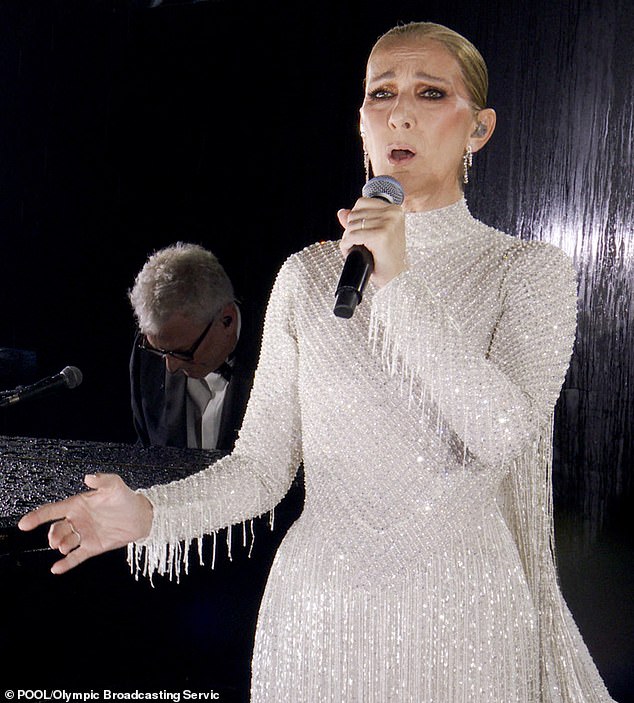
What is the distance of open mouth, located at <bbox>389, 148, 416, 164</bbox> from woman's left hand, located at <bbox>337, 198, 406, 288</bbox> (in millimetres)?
178

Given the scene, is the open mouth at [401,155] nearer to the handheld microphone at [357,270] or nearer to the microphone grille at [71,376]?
the handheld microphone at [357,270]

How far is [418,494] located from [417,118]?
0.48m

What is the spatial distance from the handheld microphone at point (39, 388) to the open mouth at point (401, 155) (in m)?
0.97

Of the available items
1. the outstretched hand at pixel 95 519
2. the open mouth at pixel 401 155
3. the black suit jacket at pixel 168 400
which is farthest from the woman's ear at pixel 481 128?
the black suit jacket at pixel 168 400

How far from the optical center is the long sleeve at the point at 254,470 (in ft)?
2.99

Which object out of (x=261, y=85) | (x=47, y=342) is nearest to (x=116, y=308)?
(x=47, y=342)

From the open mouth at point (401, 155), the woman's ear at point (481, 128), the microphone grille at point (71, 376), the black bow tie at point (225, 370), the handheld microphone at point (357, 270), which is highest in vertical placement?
the woman's ear at point (481, 128)

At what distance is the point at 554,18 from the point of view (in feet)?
8.29

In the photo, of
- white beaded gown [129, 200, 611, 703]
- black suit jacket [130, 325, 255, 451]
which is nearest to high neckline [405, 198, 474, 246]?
white beaded gown [129, 200, 611, 703]

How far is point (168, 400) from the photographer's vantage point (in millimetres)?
3176

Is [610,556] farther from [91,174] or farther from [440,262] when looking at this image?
[91,174]

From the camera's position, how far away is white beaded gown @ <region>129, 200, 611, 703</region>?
2.85 ft

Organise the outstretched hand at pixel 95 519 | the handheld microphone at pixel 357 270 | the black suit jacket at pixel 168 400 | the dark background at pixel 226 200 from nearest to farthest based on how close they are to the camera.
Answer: the handheld microphone at pixel 357 270
the outstretched hand at pixel 95 519
the dark background at pixel 226 200
the black suit jacket at pixel 168 400

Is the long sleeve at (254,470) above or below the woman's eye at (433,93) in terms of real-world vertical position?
below
